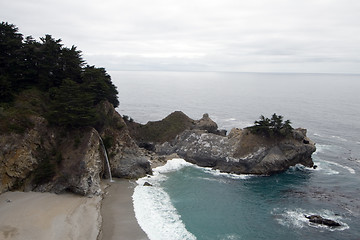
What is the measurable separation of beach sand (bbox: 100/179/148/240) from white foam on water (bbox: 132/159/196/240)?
0.79 meters

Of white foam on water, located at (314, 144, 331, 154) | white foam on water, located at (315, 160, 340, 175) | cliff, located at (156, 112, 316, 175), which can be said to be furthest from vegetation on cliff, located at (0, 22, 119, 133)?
white foam on water, located at (314, 144, 331, 154)

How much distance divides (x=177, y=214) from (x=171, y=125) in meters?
38.2

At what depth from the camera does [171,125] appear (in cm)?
7444

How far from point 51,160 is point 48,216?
398 inches

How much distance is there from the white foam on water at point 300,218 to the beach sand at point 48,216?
23.4 m

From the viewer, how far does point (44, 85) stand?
51.6 metres

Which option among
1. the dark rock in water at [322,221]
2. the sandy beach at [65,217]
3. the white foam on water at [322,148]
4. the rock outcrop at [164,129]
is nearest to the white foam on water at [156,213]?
the sandy beach at [65,217]

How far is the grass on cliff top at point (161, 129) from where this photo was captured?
236ft

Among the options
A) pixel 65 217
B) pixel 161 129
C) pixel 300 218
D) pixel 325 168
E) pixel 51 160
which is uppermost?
pixel 161 129

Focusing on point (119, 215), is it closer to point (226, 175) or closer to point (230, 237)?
point (230, 237)

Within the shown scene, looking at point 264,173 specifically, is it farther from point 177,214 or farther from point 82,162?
point 82,162

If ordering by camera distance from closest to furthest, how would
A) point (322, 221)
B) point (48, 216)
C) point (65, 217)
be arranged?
point (48, 216) → point (65, 217) → point (322, 221)

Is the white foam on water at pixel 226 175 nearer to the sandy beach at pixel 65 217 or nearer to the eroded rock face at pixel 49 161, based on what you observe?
the sandy beach at pixel 65 217

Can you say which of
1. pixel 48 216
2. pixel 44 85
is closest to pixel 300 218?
pixel 48 216
